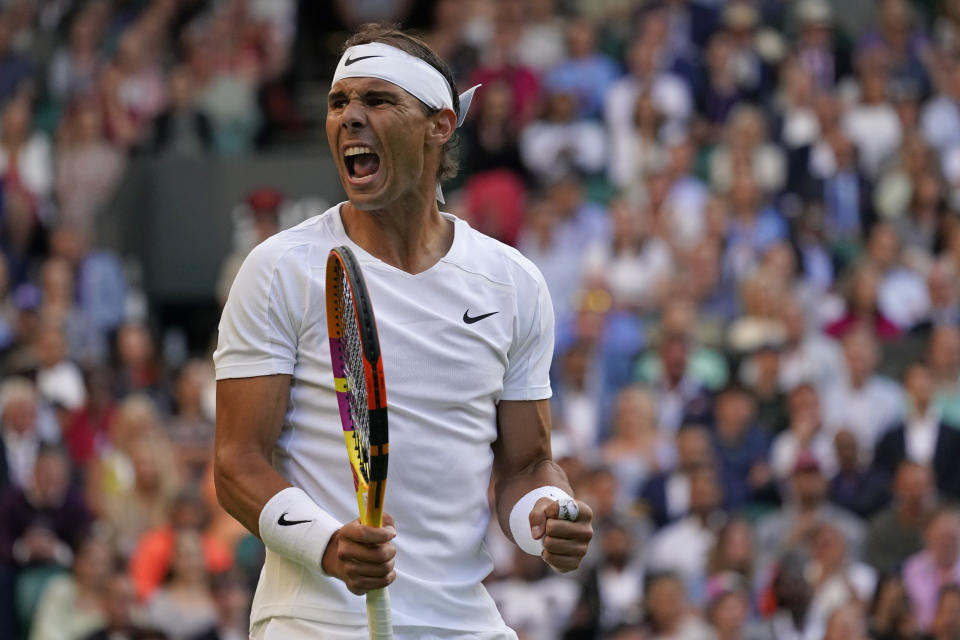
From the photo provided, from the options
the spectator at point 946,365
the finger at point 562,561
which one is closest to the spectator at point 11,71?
the spectator at point 946,365

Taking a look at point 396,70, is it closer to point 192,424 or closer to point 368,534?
point 368,534

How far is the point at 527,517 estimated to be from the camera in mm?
4453

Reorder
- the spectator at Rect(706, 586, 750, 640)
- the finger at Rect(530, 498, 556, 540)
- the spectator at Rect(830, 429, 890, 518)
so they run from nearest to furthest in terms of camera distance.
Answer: the finger at Rect(530, 498, 556, 540) < the spectator at Rect(706, 586, 750, 640) < the spectator at Rect(830, 429, 890, 518)

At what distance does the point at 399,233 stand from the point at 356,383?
2.14 ft

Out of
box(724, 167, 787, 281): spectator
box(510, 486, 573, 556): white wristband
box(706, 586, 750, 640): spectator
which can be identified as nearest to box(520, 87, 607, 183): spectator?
box(724, 167, 787, 281): spectator

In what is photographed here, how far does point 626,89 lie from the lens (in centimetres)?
1416

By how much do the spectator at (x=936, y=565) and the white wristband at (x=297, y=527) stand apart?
615 cm

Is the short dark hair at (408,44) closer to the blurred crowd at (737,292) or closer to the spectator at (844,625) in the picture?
the spectator at (844,625)

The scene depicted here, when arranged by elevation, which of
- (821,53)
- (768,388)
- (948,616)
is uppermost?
(821,53)

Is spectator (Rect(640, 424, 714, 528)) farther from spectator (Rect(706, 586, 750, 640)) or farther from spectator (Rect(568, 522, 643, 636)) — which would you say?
spectator (Rect(706, 586, 750, 640))

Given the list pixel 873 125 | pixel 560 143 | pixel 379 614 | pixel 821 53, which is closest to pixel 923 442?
pixel 873 125

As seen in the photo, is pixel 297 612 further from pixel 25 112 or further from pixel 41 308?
pixel 25 112

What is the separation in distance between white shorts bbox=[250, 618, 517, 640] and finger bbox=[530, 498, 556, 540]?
0.29 metres

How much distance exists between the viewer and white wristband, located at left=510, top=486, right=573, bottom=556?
4402 millimetres
